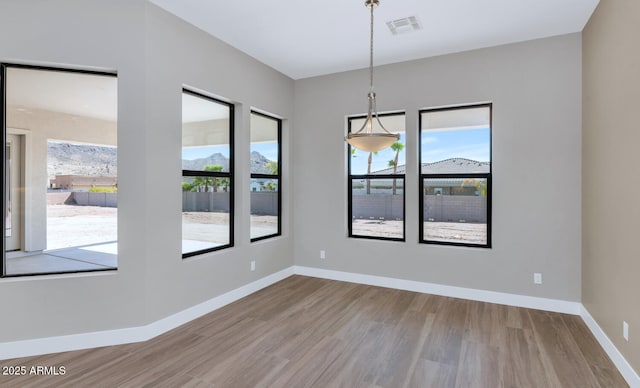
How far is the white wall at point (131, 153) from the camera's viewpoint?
2.70 m

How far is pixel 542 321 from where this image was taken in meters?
3.46

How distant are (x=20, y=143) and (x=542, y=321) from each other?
5.26m

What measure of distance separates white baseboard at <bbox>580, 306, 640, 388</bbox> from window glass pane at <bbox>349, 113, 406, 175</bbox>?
2574mm

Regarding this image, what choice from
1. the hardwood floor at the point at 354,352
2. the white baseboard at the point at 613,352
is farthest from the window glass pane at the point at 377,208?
the white baseboard at the point at 613,352

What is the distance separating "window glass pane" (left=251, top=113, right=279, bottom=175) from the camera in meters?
4.67

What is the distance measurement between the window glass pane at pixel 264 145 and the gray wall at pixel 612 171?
12.7ft

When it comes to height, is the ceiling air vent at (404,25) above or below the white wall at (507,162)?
above

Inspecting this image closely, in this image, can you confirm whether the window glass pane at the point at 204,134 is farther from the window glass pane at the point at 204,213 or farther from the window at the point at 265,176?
the window at the point at 265,176

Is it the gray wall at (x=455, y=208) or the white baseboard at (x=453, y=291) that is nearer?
the white baseboard at (x=453, y=291)

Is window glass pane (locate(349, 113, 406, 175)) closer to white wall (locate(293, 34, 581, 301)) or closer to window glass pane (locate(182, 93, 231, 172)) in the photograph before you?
white wall (locate(293, 34, 581, 301))

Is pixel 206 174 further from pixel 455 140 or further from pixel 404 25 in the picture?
pixel 455 140

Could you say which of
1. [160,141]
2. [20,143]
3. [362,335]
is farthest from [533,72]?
[20,143]

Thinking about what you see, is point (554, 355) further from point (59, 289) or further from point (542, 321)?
point (59, 289)

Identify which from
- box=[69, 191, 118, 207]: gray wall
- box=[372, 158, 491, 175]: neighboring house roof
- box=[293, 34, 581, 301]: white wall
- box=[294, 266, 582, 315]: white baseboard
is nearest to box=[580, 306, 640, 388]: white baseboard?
box=[294, 266, 582, 315]: white baseboard
